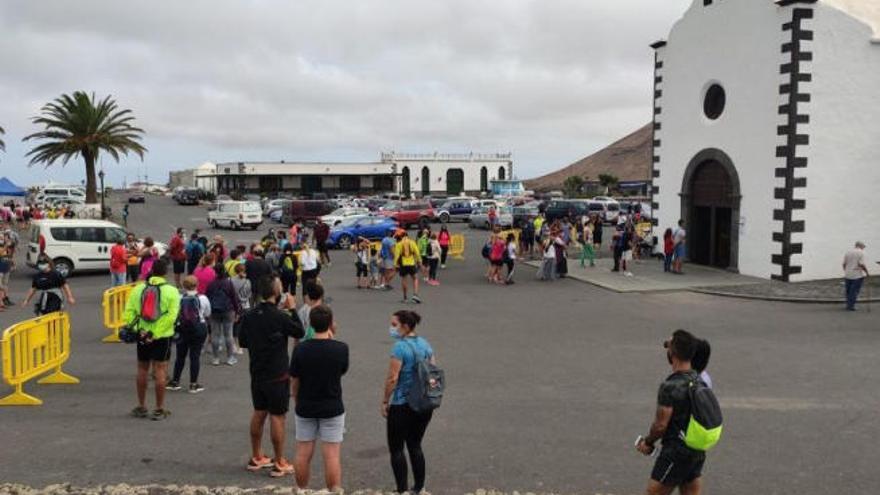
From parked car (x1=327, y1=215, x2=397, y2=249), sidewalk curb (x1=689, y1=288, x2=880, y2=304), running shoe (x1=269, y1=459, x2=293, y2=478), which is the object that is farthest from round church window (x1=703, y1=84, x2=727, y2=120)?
running shoe (x1=269, y1=459, x2=293, y2=478)

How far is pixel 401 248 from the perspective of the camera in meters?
16.8

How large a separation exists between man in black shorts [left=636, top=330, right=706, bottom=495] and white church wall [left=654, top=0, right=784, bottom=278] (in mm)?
16778

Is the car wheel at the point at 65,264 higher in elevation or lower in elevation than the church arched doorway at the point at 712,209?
lower

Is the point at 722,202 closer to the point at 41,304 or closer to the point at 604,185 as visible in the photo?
the point at 41,304

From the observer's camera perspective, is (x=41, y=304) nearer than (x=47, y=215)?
Yes

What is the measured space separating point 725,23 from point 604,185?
2301 inches

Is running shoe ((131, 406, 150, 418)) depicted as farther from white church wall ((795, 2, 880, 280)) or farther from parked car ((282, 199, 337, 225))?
parked car ((282, 199, 337, 225))

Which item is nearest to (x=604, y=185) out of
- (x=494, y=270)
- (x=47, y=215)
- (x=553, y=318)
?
(x=47, y=215)

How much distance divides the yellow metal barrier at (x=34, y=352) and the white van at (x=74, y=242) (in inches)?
499

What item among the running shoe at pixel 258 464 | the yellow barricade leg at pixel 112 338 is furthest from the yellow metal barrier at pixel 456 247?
the running shoe at pixel 258 464

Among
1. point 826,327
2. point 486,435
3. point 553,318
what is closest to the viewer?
point 486,435

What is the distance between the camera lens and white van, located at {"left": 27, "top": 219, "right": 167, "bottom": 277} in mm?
21156

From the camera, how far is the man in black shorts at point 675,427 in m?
4.71

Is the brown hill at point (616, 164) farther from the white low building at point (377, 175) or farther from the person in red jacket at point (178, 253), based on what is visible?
the person in red jacket at point (178, 253)
